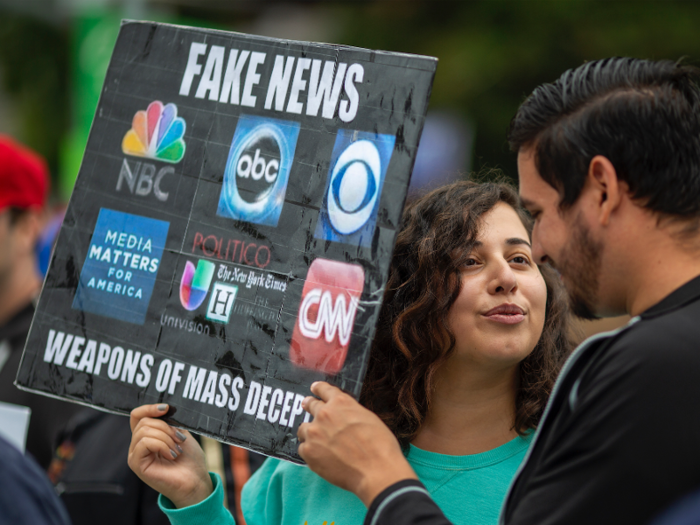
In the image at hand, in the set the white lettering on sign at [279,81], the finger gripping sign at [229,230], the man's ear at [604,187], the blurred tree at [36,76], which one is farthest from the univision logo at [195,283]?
the blurred tree at [36,76]

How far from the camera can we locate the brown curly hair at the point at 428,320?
83.5 inches

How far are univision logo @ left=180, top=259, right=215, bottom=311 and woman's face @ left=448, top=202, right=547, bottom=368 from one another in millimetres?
632

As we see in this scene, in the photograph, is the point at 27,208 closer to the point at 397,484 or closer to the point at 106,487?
the point at 106,487

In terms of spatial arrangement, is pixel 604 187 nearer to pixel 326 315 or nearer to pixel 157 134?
pixel 326 315

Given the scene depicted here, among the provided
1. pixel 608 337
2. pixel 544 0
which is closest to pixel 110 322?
pixel 608 337

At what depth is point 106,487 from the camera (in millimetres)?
2586

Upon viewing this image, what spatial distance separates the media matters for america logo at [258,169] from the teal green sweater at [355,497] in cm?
71

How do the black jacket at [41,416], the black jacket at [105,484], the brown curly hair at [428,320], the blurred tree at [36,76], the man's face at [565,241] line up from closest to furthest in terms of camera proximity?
the man's face at [565,241] → the brown curly hair at [428,320] → the black jacket at [105,484] → the black jacket at [41,416] → the blurred tree at [36,76]

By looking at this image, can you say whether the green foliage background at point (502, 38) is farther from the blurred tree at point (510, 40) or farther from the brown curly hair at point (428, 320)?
the brown curly hair at point (428, 320)

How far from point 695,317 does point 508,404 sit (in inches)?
34.0

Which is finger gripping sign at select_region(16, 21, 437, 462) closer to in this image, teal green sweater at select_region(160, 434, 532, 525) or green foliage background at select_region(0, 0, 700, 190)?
teal green sweater at select_region(160, 434, 532, 525)

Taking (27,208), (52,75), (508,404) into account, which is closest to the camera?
(508,404)

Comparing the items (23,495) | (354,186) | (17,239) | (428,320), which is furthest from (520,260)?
(17,239)

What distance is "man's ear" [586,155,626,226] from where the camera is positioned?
57.9 inches
